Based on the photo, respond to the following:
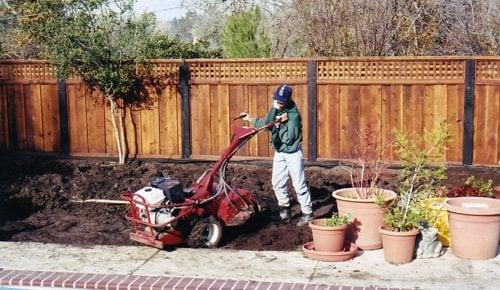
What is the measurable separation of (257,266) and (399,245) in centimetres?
139

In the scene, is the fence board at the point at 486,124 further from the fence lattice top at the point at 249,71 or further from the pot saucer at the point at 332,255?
the pot saucer at the point at 332,255

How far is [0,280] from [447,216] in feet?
14.7

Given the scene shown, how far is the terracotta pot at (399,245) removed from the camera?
22.7 ft

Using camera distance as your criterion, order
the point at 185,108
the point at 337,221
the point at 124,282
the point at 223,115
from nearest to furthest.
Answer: the point at 124,282 < the point at 337,221 < the point at 223,115 < the point at 185,108

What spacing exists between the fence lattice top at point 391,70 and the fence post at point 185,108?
2314mm

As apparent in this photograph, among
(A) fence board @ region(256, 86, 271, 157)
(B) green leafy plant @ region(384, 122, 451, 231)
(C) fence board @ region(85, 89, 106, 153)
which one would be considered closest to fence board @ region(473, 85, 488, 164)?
(A) fence board @ region(256, 86, 271, 157)

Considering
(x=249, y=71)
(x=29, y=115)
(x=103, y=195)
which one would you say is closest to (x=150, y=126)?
(x=249, y=71)

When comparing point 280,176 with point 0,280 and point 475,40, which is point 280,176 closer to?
point 0,280

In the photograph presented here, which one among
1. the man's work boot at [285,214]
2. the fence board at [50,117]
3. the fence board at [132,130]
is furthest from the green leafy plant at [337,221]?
the fence board at [50,117]

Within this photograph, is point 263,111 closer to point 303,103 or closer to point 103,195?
point 303,103

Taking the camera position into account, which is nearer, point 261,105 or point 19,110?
point 261,105

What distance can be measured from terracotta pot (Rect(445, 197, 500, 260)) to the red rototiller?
234 centimetres

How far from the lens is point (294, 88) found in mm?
11891

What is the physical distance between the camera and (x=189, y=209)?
7.54 metres
